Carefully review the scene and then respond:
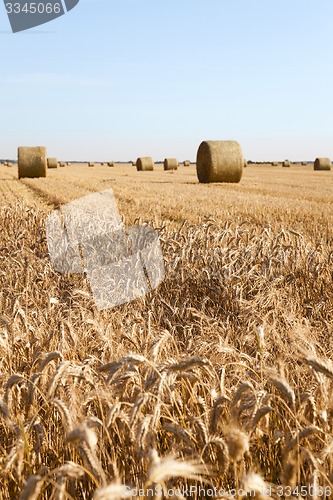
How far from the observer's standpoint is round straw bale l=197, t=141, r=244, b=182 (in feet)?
75.9

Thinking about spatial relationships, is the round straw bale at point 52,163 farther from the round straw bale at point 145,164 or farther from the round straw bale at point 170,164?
the round straw bale at point 170,164

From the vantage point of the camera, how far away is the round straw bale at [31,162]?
2855 centimetres

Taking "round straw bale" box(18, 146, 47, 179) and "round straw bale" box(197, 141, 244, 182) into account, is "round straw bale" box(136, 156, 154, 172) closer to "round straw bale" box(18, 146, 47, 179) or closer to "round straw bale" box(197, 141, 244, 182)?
"round straw bale" box(18, 146, 47, 179)

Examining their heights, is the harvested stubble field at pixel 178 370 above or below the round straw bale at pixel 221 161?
below

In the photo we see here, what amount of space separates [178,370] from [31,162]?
92.2 ft

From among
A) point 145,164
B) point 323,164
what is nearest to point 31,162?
point 145,164

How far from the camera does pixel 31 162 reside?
2866 cm

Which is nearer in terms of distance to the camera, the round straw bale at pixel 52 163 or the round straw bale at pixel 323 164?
the round straw bale at pixel 323 164

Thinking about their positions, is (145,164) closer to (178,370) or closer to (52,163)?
(52,163)

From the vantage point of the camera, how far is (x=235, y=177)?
76.9 ft

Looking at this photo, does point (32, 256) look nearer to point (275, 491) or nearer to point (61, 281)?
point (61, 281)

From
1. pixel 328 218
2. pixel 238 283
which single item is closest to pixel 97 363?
pixel 238 283

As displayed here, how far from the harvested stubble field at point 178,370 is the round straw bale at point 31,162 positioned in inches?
742

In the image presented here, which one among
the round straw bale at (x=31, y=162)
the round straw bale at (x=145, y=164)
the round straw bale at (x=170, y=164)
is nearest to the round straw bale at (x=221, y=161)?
the round straw bale at (x=31, y=162)
